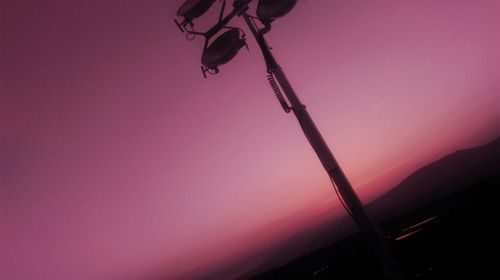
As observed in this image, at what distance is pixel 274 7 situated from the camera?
2.88 metres

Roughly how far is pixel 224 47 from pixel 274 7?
59 cm

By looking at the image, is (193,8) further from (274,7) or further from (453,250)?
(453,250)

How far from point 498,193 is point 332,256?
547 inches

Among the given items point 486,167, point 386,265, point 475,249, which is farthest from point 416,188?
point 386,265

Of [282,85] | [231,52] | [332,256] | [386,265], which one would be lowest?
[332,256]

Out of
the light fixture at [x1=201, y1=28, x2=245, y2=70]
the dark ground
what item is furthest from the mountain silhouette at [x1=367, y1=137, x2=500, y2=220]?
the light fixture at [x1=201, y1=28, x2=245, y2=70]

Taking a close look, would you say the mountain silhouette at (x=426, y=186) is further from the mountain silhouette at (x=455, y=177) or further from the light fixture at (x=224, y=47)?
the light fixture at (x=224, y=47)

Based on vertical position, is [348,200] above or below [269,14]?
below

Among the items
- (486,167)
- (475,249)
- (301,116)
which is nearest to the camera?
(301,116)

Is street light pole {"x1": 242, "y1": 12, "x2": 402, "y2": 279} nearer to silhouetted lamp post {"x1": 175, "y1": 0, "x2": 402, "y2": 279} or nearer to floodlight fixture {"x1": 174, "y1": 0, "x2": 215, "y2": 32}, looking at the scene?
silhouetted lamp post {"x1": 175, "y1": 0, "x2": 402, "y2": 279}

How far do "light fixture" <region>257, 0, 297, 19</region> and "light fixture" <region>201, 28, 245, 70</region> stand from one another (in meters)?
0.35

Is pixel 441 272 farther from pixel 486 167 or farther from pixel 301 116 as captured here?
pixel 486 167

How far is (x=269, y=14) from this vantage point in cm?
293

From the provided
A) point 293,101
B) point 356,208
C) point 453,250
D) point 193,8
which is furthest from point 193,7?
point 453,250
